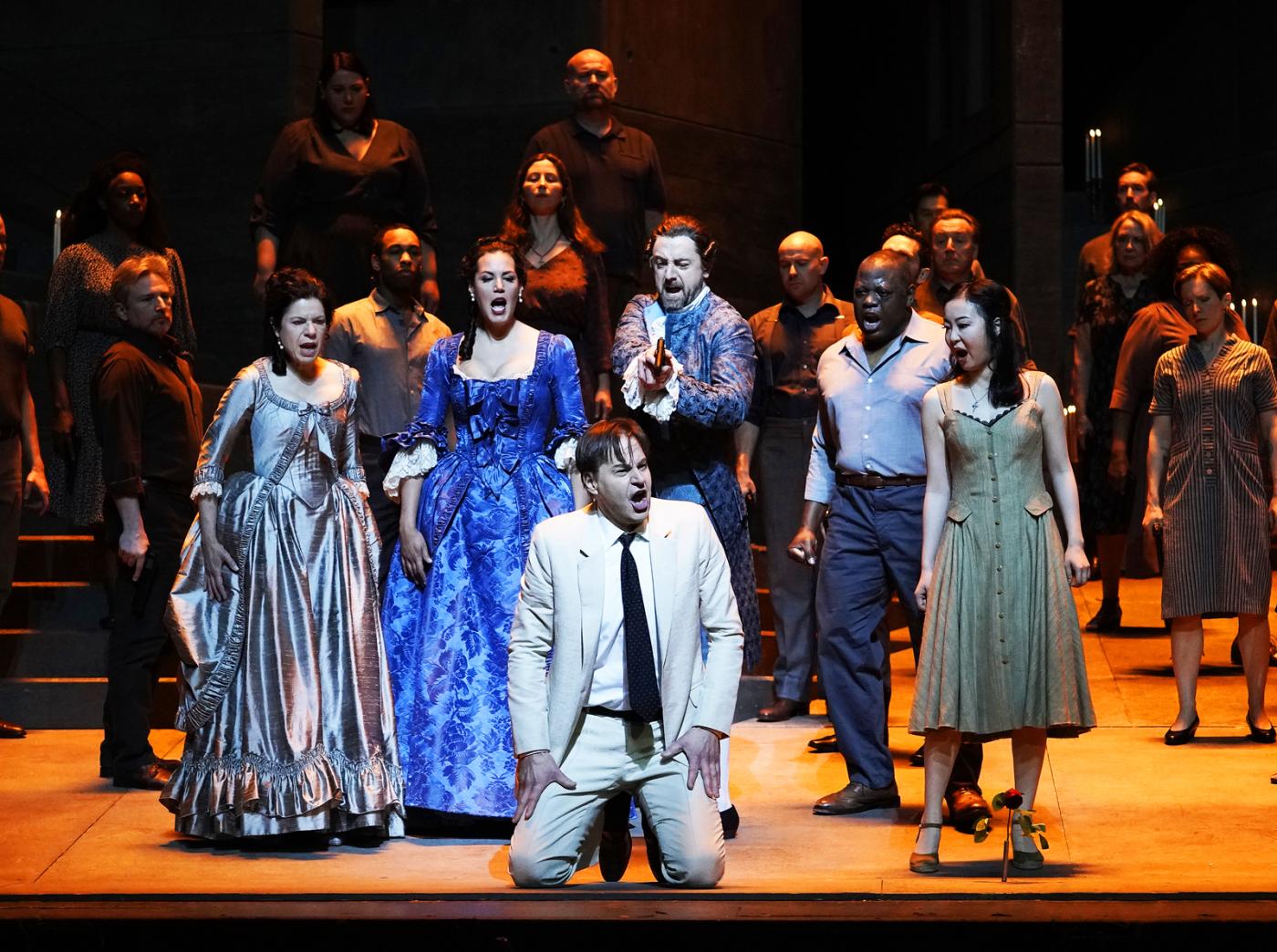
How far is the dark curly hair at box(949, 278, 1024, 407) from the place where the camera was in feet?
16.9

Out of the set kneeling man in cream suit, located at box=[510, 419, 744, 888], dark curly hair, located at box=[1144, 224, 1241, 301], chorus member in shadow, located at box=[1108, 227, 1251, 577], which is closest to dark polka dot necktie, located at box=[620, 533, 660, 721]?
kneeling man in cream suit, located at box=[510, 419, 744, 888]

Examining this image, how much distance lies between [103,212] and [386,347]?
151 centimetres

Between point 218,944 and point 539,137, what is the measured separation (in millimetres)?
4062

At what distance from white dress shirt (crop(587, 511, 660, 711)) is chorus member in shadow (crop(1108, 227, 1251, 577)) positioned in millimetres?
2945

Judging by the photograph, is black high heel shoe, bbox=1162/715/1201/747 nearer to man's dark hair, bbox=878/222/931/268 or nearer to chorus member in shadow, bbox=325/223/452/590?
man's dark hair, bbox=878/222/931/268

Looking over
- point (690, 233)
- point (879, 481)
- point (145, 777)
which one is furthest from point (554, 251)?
point (145, 777)

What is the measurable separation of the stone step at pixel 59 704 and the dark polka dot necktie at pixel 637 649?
9.61ft

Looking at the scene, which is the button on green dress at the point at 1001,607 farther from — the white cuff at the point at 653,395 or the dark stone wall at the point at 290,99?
the dark stone wall at the point at 290,99

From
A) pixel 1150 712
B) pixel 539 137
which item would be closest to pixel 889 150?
pixel 539 137

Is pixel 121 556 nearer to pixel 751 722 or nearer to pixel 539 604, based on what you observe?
pixel 539 604

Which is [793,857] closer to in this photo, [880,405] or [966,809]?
[966,809]

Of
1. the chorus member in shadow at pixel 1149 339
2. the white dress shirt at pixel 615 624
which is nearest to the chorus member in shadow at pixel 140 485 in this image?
the white dress shirt at pixel 615 624

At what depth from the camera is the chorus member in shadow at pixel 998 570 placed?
199 inches

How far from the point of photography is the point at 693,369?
19.4 feet
